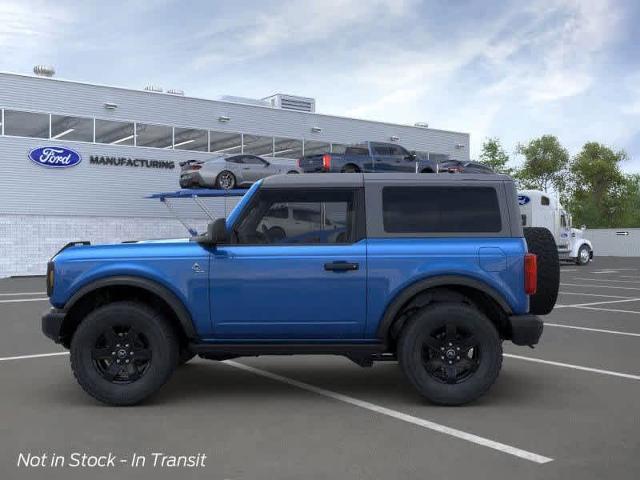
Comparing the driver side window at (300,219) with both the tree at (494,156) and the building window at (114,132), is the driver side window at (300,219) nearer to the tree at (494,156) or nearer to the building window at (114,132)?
the building window at (114,132)

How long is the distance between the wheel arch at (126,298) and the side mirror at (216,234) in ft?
1.76

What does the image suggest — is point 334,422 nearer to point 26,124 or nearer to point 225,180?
point 225,180

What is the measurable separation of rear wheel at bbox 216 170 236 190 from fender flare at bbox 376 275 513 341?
18.6 metres

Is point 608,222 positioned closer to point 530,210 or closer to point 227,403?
point 530,210

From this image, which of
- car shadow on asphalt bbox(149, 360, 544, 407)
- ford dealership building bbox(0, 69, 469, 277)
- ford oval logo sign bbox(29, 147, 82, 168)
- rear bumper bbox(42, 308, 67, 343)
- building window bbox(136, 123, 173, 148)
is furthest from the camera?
building window bbox(136, 123, 173, 148)

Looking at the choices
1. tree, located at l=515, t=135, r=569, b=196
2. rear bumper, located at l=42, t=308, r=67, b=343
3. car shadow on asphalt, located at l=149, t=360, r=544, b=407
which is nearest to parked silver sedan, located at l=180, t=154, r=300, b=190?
car shadow on asphalt, located at l=149, t=360, r=544, b=407

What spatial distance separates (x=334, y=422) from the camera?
5410 mm

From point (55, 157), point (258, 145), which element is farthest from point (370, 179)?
point (258, 145)

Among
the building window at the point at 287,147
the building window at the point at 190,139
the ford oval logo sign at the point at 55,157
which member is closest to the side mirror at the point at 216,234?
the ford oval logo sign at the point at 55,157

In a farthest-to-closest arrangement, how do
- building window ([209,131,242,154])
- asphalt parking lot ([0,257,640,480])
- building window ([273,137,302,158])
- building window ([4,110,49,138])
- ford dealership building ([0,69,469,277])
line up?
building window ([273,137,302,158]) → building window ([209,131,242,154]) → ford dealership building ([0,69,469,277]) → building window ([4,110,49,138]) → asphalt parking lot ([0,257,640,480])

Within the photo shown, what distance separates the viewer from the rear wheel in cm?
2403

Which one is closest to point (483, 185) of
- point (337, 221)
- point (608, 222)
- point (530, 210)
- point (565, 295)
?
A: point (337, 221)

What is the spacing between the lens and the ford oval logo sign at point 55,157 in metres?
29.3

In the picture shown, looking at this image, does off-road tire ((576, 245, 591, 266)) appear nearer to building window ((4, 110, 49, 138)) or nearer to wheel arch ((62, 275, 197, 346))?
building window ((4, 110, 49, 138))
